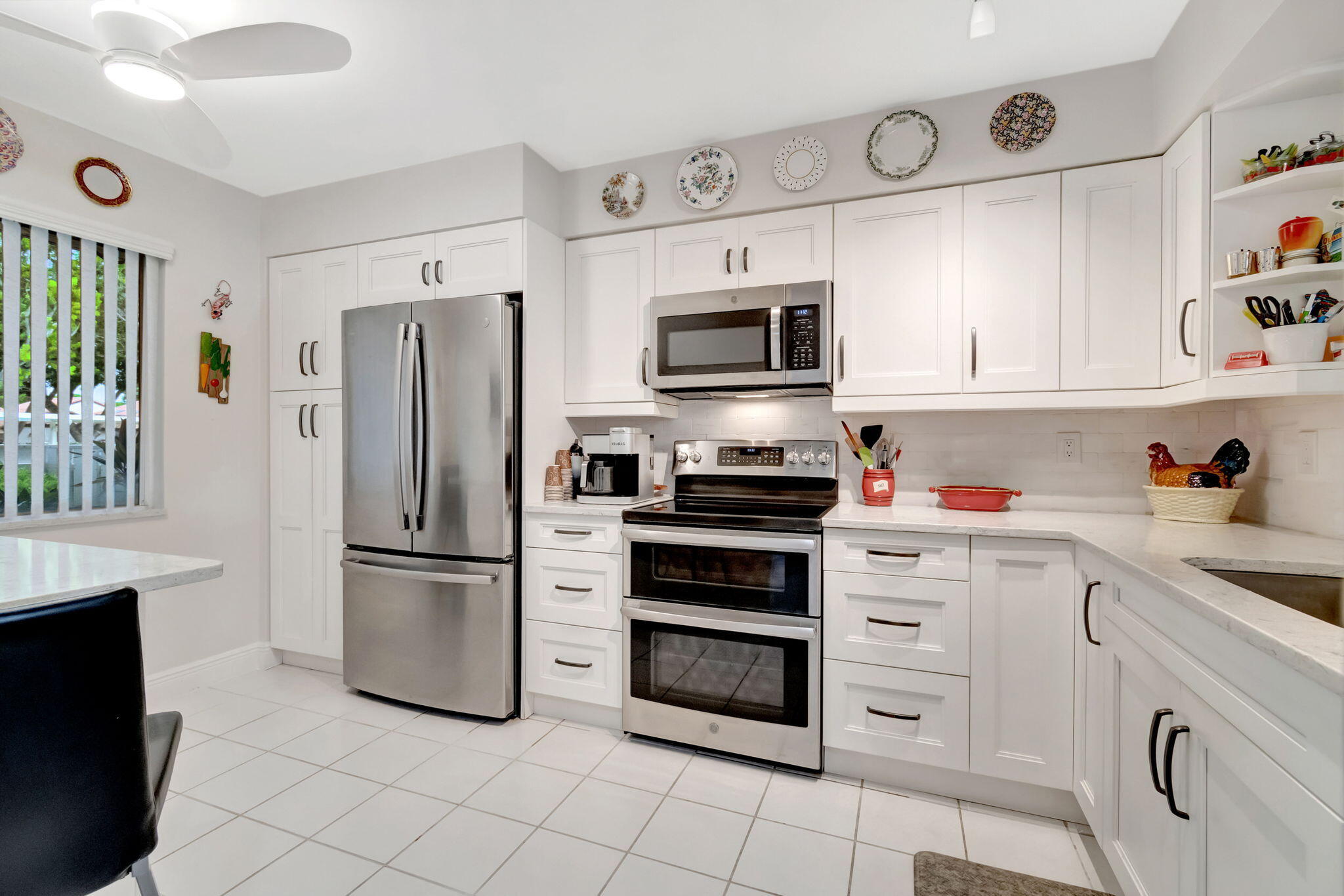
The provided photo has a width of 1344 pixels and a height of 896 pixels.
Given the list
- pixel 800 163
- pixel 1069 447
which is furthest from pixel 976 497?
pixel 800 163

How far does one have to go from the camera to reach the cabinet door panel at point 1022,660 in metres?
1.85

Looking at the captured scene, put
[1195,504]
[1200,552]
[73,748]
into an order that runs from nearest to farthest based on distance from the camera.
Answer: [73,748] < [1200,552] < [1195,504]

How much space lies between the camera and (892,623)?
204 cm

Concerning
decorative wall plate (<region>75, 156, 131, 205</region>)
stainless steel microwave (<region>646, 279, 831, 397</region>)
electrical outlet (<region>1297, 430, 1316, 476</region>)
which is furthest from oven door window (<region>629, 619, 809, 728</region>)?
decorative wall plate (<region>75, 156, 131, 205</region>)

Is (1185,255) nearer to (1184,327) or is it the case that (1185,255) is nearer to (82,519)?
(1184,327)

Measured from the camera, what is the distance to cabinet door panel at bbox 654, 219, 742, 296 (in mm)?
2605

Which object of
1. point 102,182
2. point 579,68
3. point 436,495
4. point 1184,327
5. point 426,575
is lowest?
point 426,575

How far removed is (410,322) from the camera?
2621 mm

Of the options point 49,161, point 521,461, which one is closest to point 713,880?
point 521,461

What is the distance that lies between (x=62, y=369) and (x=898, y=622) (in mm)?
3467

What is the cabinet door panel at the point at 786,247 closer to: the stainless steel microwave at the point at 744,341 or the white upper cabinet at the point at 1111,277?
the stainless steel microwave at the point at 744,341

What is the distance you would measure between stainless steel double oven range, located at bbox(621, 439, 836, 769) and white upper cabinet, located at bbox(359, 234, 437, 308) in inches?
59.3

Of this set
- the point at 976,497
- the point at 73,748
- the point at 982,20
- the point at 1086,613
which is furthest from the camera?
the point at 976,497

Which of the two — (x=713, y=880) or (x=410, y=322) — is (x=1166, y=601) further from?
(x=410, y=322)
